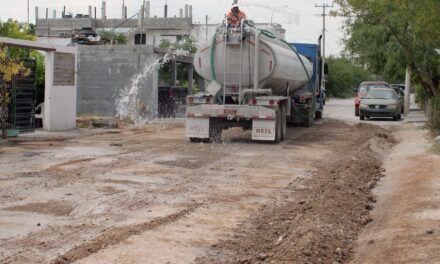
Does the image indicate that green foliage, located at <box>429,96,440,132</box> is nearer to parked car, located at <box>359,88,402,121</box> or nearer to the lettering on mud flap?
the lettering on mud flap

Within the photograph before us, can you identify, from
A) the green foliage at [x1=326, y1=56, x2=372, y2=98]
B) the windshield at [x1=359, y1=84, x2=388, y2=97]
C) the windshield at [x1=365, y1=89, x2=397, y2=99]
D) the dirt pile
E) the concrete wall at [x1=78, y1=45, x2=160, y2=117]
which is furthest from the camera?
the green foliage at [x1=326, y1=56, x2=372, y2=98]

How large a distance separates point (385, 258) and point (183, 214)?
10.3 feet

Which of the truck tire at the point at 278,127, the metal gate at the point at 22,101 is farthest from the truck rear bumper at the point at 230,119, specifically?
the metal gate at the point at 22,101

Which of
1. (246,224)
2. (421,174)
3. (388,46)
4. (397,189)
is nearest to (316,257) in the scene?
(246,224)

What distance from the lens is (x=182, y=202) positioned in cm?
1010

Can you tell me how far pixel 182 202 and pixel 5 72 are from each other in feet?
32.8

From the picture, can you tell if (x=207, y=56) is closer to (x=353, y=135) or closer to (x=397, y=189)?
(x=353, y=135)

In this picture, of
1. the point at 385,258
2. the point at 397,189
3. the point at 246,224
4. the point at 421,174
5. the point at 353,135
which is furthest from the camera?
the point at 353,135

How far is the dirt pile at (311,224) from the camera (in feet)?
24.0

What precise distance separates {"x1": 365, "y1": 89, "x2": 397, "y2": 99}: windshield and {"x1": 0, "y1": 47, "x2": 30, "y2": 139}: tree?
19903 mm

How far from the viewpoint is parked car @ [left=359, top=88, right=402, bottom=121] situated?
33.4 metres

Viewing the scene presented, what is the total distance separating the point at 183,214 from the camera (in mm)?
9234

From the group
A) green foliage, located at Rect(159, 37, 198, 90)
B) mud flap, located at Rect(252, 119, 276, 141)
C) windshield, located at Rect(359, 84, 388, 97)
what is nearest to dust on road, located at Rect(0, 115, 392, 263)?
mud flap, located at Rect(252, 119, 276, 141)

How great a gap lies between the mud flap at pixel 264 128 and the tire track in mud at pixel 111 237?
9787 mm
